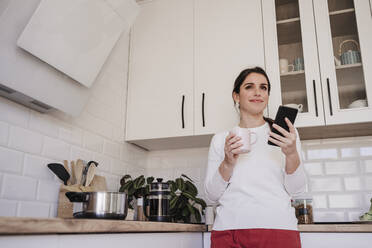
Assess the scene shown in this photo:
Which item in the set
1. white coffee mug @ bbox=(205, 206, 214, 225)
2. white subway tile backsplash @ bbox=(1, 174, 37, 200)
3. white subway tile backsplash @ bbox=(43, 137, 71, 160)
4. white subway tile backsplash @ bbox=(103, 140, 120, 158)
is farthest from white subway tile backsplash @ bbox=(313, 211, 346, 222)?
white subway tile backsplash @ bbox=(1, 174, 37, 200)

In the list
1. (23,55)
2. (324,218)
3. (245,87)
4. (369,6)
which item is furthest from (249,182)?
(369,6)

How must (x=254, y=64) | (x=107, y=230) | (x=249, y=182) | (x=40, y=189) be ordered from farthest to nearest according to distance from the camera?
1. (x=254, y=64)
2. (x=40, y=189)
3. (x=249, y=182)
4. (x=107, y=230)

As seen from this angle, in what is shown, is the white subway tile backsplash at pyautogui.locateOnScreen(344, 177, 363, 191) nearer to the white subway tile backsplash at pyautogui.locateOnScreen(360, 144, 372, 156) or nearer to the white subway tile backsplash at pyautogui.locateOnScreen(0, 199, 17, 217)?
the white subway tile backsplash at pyautogui.locateOnScreen(360, 144, 372, 156)

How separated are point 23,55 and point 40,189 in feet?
2.02

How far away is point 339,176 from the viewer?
2.18m

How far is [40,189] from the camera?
1.61 meters

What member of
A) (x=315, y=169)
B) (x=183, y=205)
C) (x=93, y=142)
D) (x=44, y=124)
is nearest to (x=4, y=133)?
(x=44, y=124)

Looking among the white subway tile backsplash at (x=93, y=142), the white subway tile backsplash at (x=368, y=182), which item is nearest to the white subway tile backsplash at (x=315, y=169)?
the white subway tile backsplash at (x=368, y=182)

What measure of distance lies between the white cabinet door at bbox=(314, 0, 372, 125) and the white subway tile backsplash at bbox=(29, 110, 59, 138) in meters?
1.46

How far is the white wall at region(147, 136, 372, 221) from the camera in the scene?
211 cm

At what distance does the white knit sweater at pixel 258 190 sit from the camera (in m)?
1.42

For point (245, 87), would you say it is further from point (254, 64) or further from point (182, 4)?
point (182, 4)

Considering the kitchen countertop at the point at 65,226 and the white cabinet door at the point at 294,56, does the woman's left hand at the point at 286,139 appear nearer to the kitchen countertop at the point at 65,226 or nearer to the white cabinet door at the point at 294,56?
the kitchen countertop at the point at 65,226

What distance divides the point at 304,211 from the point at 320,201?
34 centimetres
